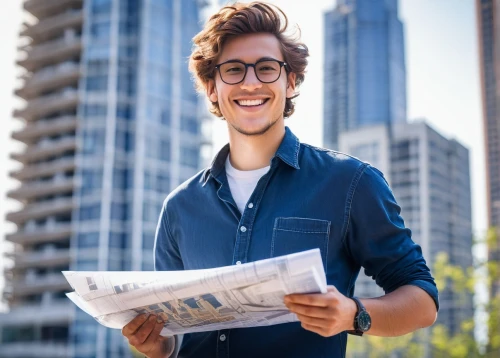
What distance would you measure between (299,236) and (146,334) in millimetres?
535

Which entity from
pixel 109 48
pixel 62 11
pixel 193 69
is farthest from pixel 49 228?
pixel 193 69

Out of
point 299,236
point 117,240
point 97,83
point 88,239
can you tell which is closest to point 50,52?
point 97,83

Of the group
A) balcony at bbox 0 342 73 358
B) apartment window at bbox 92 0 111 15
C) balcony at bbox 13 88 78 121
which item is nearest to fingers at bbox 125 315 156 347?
balcony at bbox 0 342 73 358

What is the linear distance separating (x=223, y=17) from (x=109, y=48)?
39834 mm

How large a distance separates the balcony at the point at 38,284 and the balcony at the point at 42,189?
518 centimetres

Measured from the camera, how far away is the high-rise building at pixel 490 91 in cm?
7000

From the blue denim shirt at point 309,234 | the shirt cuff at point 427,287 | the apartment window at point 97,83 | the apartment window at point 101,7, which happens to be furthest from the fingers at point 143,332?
the apartment window at point 101,7

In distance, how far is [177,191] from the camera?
225 cm

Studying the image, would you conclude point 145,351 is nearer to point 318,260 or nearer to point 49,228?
point 318,260

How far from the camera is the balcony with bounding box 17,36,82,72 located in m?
41.9

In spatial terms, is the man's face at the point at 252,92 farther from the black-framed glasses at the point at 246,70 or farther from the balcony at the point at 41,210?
the balcony at the point at 41,210

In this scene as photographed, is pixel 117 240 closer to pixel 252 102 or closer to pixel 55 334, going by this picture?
pixel 55 334

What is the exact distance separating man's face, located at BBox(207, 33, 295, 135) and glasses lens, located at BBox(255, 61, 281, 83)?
0.01m

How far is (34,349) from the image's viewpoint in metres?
38.7
